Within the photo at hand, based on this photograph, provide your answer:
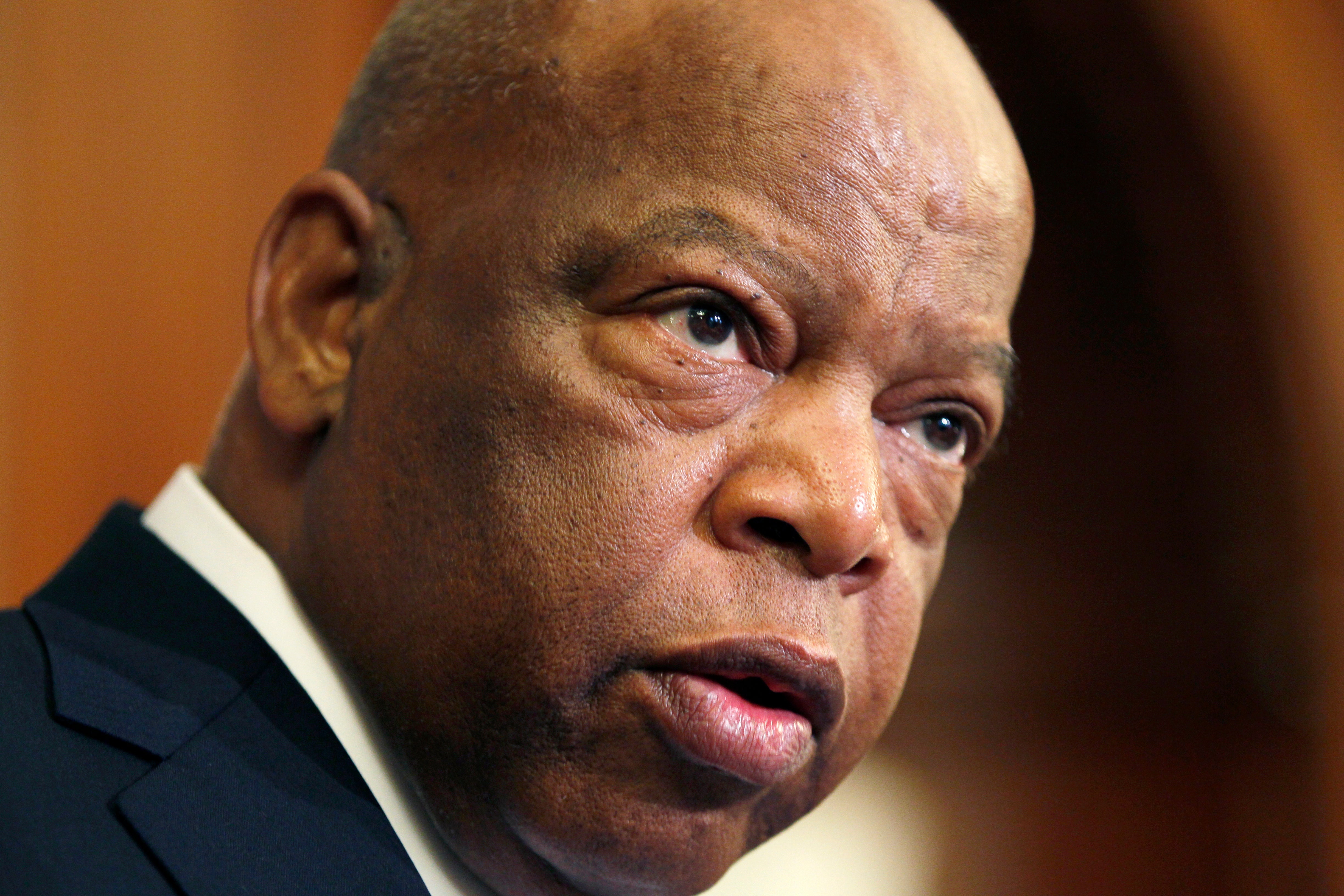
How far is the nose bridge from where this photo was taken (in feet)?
3.29

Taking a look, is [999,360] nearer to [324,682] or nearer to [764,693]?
[764,693]

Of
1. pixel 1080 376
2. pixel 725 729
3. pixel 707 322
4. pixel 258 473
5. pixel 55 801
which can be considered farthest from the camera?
pixel 1080 376

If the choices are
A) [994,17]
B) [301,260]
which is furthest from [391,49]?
[994,17]

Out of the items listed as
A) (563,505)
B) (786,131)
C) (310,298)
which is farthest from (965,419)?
(310,298)

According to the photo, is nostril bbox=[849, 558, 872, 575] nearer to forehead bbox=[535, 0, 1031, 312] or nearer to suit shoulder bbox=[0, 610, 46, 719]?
forehead bbox=[535, 0, 1031, 312]

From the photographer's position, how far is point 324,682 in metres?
1.12

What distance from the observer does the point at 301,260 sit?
4.13 ft

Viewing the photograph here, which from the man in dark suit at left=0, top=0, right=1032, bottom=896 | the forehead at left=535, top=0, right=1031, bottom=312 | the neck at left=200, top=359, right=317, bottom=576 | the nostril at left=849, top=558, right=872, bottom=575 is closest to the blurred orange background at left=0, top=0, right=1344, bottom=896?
the neck at left=200, top=359, right=317, bottom=576

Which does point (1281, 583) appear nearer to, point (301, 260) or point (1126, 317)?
point (1126, 317)

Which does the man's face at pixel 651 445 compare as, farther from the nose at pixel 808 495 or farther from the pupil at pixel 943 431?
the pupil at pixel 943 431

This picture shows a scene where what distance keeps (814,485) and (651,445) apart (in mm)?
143

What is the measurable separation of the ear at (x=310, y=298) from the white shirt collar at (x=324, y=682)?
14 cm

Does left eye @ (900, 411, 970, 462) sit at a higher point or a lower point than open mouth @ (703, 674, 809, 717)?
higher

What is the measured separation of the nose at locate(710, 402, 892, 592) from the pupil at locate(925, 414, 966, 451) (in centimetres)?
24
